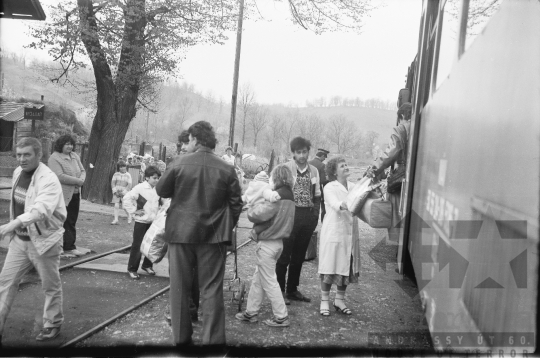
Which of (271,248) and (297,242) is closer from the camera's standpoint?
(271,248)

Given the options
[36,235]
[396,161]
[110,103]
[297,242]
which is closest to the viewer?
[36,235]

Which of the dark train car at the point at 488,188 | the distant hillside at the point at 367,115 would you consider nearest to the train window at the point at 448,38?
the dark train car at the point at 488,188

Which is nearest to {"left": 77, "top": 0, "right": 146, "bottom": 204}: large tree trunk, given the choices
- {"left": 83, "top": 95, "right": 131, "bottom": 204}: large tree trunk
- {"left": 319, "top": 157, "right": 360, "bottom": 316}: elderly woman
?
{"left": 83, "top": 95, "right": 131, "bottom": 204}: large tree trunk

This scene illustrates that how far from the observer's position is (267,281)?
5039mm

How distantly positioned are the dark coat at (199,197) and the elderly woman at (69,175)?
3.47m

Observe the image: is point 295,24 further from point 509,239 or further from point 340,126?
point 509,239

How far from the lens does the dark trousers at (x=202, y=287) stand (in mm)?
4148

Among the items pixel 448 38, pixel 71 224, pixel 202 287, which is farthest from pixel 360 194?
pixel 71 224

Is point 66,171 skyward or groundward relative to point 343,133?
groundward

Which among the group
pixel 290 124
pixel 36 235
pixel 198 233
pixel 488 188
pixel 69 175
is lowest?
pixel 36 235

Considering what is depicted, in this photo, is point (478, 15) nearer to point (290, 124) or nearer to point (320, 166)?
point (320, 166)

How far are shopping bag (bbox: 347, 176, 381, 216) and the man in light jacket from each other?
256 cm

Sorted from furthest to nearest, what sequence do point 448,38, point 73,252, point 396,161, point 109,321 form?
1. point 73,252
2. point 396,161
3. point 109,321
4. point 448,38

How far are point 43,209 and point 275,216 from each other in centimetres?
203
